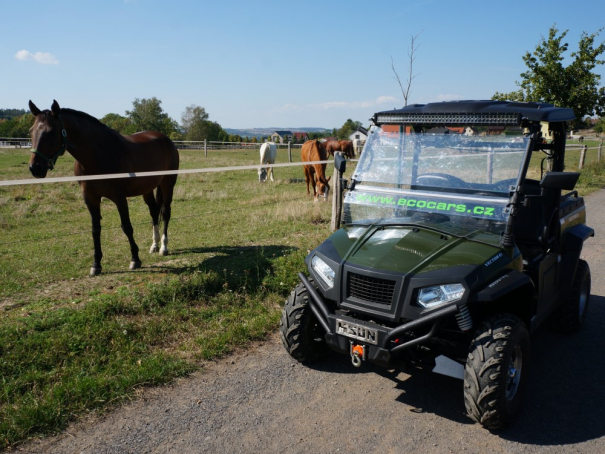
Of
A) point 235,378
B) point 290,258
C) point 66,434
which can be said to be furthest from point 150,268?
point 66,434

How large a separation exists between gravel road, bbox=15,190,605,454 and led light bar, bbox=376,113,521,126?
2158 millimetres

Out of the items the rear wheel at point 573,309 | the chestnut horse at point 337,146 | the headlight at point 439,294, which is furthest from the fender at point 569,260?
the chestnut horse at point 337,146

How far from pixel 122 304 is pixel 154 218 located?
134 inches

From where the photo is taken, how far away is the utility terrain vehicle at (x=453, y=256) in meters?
3.15

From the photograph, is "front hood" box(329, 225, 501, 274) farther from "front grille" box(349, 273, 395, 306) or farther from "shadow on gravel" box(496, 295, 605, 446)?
"shadow on gravel" box(496, 295, 605, 446)

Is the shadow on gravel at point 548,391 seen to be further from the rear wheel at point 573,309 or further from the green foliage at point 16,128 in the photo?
the green foliage at point 16,128

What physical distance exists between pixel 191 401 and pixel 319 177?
10873 millimetres

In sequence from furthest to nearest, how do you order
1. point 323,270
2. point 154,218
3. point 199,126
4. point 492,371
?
point 199,126
point 154,218
point 323,270
point 492,371

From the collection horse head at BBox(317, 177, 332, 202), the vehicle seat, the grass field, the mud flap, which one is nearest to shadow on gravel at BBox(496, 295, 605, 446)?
the mud flap

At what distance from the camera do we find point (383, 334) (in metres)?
3.17

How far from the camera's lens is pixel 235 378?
401cm

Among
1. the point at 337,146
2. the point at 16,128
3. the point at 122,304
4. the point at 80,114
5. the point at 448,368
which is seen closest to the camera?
the point at 448,368

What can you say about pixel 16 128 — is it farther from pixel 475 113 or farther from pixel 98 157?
pixel 475 113

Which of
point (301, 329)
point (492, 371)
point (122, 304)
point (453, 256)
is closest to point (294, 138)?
point (122, 304)
